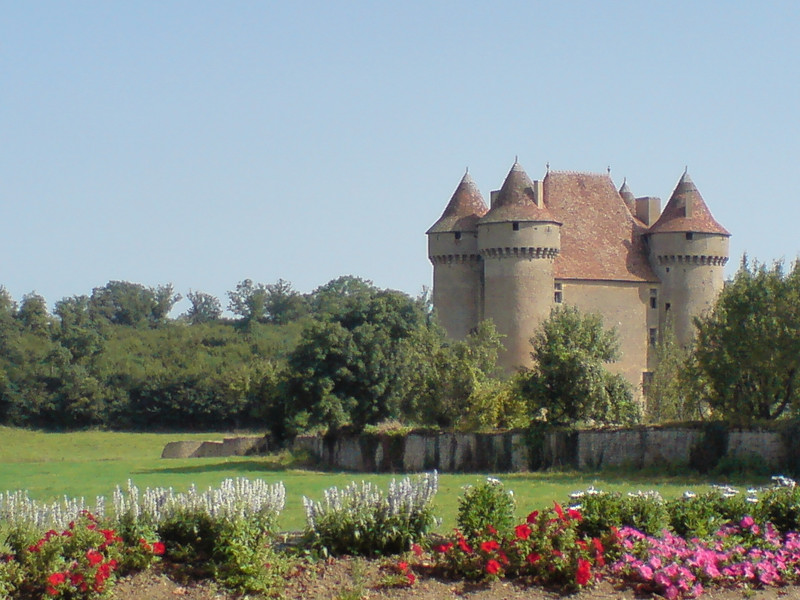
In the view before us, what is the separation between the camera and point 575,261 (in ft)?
208

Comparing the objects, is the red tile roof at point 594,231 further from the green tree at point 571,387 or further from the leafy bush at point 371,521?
the leafy bush at point 371,521

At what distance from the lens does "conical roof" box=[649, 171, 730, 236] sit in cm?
6375

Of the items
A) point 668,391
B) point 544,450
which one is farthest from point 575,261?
point 544,450

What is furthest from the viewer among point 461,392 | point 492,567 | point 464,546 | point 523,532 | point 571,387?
point 461,392

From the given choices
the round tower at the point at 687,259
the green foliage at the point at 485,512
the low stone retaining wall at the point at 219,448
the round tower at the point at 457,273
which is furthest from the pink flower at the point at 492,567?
the round tower at the point at 687,259

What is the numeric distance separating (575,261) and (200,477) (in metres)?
31.5

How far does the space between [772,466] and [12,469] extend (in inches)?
1107

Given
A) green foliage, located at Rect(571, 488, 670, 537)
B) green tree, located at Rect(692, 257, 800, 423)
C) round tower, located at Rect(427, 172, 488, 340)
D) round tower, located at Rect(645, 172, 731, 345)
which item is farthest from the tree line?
green foliage, located at Rect(571, 488, 670, 537)

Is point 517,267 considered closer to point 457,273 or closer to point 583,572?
point 457,273

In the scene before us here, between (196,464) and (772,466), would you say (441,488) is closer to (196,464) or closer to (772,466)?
(772,466)

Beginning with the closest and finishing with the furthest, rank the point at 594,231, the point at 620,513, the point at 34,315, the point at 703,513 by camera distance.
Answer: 1. the point at 620,513
2. the point at 703,513
3. the point at 594,231
4. the point at 34,315

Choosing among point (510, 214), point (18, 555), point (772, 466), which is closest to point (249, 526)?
point (18, 555)

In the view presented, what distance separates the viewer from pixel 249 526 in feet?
43.4

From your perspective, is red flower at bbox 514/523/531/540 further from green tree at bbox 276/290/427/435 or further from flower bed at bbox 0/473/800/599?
green tree at bbox 276/290/427/435
